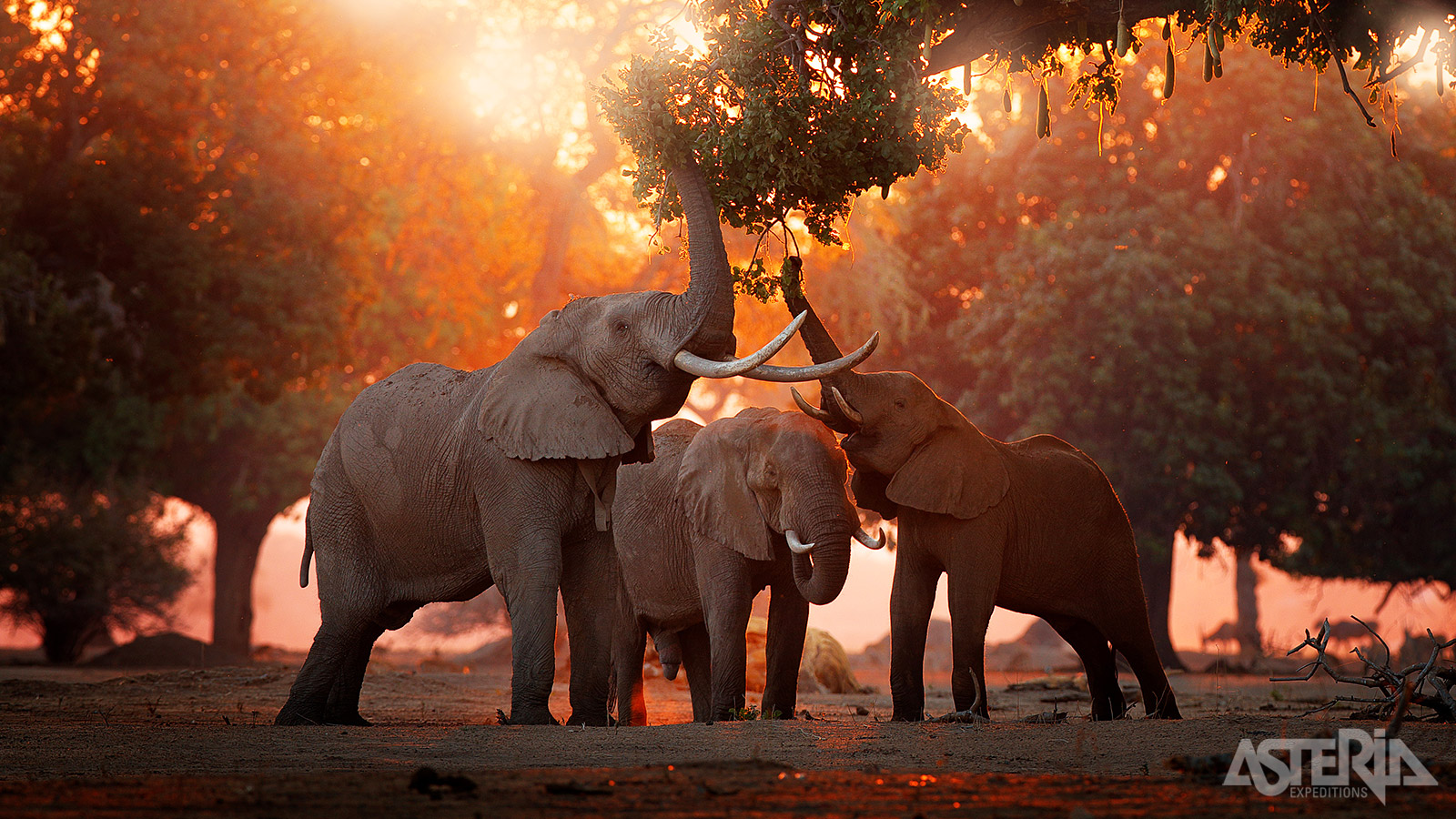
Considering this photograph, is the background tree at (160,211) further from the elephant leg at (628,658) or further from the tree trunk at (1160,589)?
the tree trunk at (1160,589)

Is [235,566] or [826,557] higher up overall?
[235,566]

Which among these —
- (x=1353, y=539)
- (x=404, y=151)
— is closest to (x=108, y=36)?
(x=404, y=151)

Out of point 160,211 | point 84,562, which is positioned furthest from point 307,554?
point 84,562

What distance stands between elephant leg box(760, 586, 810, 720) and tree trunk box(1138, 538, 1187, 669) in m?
14.0

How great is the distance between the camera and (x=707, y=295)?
350 inches

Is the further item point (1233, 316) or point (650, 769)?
point (1233, 316)

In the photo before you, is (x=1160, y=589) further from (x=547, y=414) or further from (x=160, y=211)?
(x=547, y=414)

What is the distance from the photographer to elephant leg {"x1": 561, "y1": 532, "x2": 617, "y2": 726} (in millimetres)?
9320

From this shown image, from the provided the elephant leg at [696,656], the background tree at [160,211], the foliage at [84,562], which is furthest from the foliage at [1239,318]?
the foliage at [84,562]

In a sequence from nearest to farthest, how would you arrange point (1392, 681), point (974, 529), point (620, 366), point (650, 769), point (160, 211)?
point (650, 769)
point (1392, 681)
point (620, 366)
point (974, 529)
point (160, 211)

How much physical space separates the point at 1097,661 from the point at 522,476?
463 cm

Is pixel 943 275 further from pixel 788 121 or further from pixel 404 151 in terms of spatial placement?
pixel 788 121

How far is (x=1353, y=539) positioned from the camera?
24.5 m

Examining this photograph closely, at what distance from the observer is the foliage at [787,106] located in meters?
9.48
